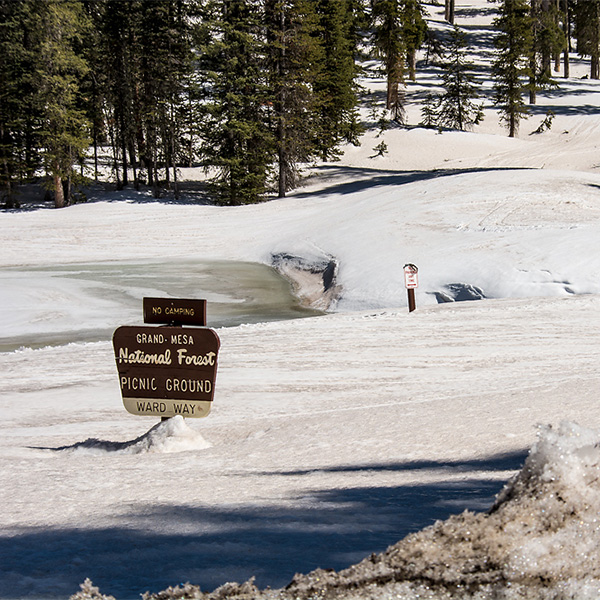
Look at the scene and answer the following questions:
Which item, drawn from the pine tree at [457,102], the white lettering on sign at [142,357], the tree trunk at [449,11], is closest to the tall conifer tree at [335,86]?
the pine tree at [457,102]

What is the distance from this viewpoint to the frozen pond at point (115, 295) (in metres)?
14.8

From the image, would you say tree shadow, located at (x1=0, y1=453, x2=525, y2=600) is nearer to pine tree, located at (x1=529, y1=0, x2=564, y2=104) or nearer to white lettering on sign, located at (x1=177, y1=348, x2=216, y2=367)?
white lettering on sign, located at (x1=177, y1=348, x2=216, y2=367)

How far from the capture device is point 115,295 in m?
17.7

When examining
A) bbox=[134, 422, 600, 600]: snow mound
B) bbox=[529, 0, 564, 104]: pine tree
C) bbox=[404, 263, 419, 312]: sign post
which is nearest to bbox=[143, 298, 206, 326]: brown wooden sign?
bbox=[134, 422, 600, 600]: snow mound

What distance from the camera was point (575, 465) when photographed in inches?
91.4

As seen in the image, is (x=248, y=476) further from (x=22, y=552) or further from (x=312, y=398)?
(x=312, y=398)

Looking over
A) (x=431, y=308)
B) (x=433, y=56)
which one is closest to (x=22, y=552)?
(x=431, y=308)

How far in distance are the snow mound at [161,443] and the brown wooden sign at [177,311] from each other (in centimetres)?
84

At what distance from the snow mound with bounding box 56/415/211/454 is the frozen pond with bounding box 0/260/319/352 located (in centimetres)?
777

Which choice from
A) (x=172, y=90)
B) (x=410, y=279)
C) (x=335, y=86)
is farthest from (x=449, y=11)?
(x=410, y=279)

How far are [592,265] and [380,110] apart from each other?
35166 millimetres

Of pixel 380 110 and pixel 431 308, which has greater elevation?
pixel 380 110

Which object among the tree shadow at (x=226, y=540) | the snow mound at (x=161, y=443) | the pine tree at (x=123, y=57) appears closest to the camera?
the tree shadow at (x=226, y=540)

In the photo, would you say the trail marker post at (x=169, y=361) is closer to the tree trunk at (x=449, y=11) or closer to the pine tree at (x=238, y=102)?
the pine tree at (x=238, y=102)
